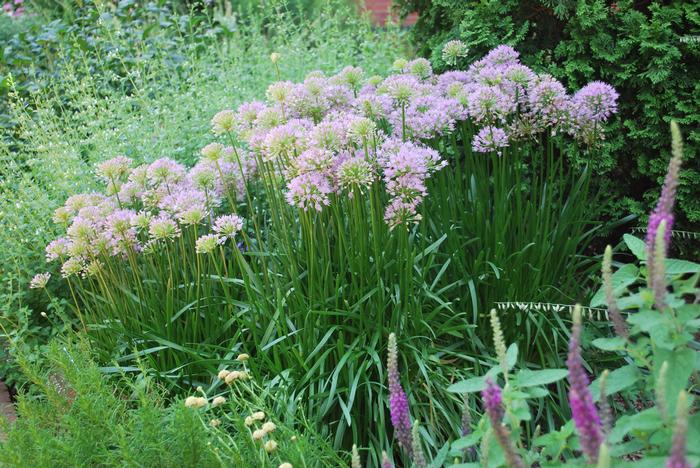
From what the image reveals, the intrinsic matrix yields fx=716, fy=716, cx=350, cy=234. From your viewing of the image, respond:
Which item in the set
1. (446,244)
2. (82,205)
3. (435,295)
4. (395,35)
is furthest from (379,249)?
(395,35)

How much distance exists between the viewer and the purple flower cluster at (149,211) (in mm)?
3045

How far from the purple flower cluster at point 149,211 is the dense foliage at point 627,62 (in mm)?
1814

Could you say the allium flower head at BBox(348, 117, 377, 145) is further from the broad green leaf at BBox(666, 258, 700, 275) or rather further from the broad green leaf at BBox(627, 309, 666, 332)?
the broad green leaf at BBox(627, 309, 666, 332)

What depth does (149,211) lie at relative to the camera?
11.0 feet

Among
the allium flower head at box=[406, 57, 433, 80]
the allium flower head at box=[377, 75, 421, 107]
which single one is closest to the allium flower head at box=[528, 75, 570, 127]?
the allium flower head at box=[377, 75, 421, 107]

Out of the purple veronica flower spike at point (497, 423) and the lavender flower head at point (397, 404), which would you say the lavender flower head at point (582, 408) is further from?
the lavender flower head at point (397, 404)

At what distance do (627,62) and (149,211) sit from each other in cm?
261

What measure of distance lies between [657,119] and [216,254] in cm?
240

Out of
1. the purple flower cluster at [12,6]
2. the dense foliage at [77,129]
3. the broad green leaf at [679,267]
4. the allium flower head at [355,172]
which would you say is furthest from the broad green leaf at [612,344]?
the purple flower cluster at [12,6]

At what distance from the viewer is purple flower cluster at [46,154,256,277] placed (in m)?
3.04

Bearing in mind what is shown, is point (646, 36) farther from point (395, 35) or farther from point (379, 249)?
point (395, 35)

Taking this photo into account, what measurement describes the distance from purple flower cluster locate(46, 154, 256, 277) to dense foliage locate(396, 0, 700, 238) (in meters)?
1.81

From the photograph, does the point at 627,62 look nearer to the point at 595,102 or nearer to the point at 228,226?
the point at 595,102

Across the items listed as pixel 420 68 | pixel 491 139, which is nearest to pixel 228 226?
pixel 491 139
